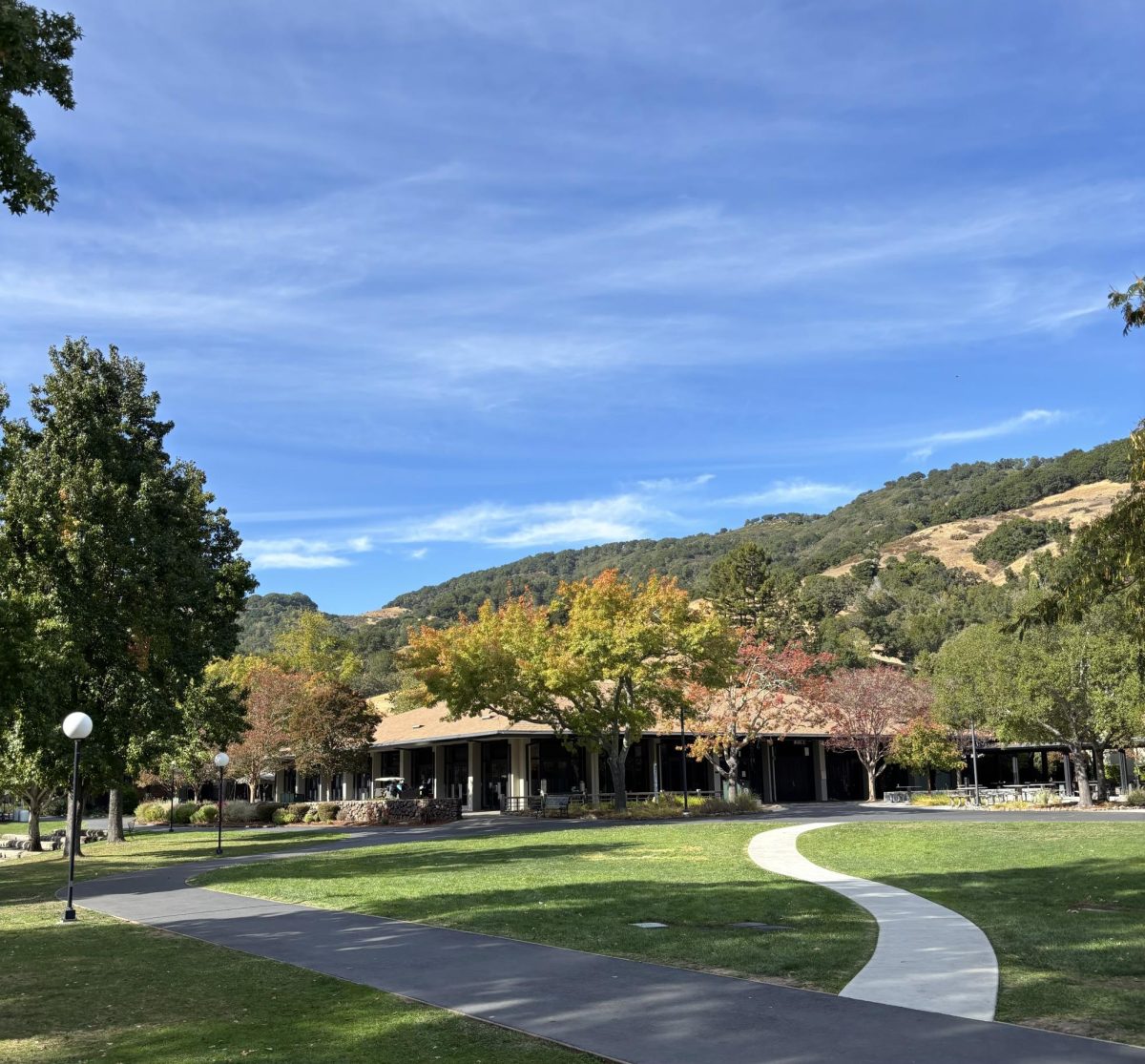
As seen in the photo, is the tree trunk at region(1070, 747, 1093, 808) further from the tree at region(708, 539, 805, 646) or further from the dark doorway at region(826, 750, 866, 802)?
the tree at region(708, 539, 805, 646)

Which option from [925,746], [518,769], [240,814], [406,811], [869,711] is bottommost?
[240,814]

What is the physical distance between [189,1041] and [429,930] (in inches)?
207

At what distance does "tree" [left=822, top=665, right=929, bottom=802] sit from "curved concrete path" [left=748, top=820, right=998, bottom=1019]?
119ft

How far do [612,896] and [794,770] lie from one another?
1623 inches

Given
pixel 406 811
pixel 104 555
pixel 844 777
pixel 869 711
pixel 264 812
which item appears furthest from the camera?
pixel 844 777

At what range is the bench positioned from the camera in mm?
41656

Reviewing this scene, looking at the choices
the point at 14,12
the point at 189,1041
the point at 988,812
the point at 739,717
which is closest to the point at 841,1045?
the point at 189,1041

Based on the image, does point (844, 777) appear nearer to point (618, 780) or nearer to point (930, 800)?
point (930, 800)

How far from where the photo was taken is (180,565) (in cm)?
2712

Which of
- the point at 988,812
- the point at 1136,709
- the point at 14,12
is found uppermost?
the point at 14,12

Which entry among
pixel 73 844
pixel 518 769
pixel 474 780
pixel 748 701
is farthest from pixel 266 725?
pixel 73 844

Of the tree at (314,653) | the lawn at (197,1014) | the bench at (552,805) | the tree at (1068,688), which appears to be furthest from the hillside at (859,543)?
the lawn at (197,1014)

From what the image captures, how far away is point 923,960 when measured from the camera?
32.2 ft

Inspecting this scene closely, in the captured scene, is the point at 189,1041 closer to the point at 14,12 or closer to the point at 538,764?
the point at 14,12
